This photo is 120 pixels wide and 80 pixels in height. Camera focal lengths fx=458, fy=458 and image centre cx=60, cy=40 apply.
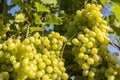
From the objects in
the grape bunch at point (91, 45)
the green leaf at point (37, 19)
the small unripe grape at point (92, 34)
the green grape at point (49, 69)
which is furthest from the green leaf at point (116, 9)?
the green grape at point (49, 69)

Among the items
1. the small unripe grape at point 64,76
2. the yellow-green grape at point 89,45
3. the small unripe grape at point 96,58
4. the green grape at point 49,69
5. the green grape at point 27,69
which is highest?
the yellow-green grape at point 89,45

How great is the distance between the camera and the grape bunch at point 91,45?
1.82 metres

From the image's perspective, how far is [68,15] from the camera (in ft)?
7.27

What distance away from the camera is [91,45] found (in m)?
1.85

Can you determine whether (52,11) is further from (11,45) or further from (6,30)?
(11,45)

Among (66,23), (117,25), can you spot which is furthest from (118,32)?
(66,23)

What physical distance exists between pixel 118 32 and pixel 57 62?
45 cm

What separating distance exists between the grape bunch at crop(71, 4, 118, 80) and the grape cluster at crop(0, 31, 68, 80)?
0.08m

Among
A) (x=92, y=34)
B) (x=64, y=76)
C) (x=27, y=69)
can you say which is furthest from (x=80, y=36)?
(x=27, y=69)

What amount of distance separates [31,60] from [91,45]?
0.84ft

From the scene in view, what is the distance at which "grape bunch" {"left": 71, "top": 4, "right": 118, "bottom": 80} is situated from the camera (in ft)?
5.98

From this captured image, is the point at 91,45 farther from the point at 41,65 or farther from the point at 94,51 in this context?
the point at 41,65

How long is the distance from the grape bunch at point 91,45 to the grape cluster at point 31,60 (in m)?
0.08

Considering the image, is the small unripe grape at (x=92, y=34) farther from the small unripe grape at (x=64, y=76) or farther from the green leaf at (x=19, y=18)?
the green leaf at (x=19, y=18)
